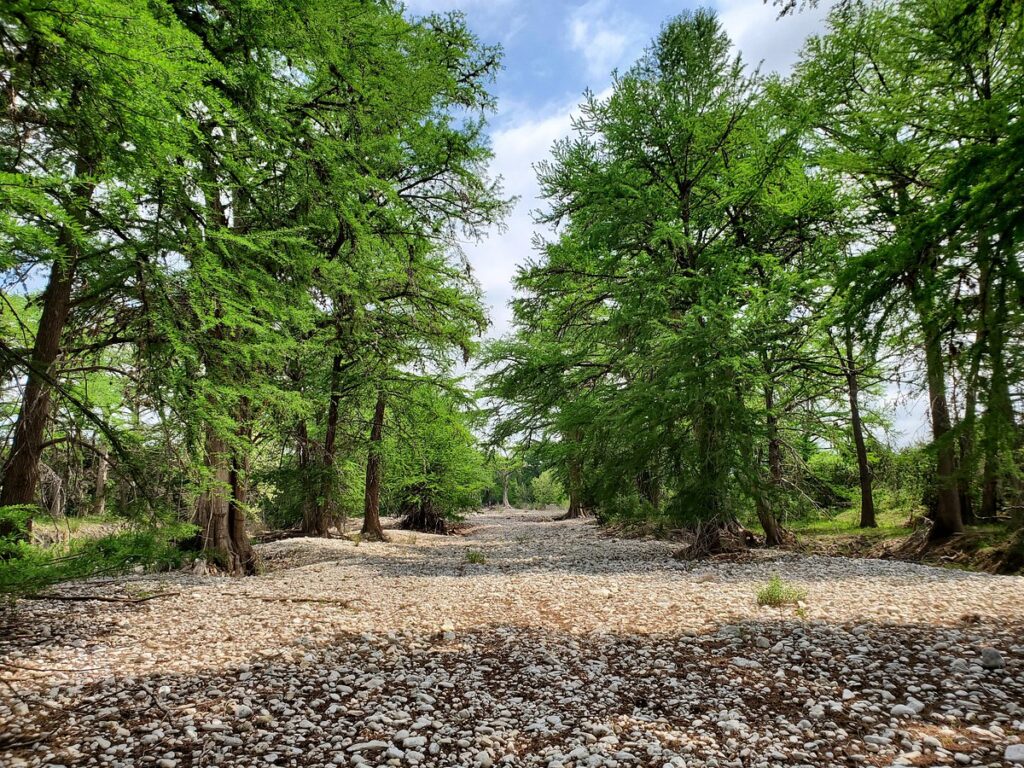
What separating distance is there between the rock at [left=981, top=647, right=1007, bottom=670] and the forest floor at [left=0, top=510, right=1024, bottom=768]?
0.01 metres

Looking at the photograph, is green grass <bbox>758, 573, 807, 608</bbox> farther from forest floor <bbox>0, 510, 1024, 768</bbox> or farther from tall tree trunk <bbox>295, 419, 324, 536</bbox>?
tall tree trunk <bbox>295, 419, 324, 536</bbox>

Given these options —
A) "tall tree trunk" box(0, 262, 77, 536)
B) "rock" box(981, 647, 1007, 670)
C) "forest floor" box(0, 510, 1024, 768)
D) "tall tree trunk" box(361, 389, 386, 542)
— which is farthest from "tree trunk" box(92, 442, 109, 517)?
"tall tree trunk" box(361, 389, 386, 542)

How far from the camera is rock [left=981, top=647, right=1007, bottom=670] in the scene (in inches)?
130

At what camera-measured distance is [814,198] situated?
8.29m

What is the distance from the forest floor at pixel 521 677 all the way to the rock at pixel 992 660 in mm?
14

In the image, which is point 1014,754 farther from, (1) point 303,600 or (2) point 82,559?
(1) point 303,600

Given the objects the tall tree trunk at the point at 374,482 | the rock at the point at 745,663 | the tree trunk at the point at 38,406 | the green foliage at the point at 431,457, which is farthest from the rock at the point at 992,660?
the tall tree trunk at the point at 374,482

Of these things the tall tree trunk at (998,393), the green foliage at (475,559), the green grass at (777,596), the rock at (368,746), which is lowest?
the green foliage at (475,559)

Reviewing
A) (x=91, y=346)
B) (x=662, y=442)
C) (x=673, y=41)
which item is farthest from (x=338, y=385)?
(x=673, y=41)

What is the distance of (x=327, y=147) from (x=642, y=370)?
6496 millimetres

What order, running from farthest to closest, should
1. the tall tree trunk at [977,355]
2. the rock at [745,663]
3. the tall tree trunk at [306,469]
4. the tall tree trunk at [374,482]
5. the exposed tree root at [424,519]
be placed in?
the exposed tree root at [424,519] → the tall tree trunk at [374,482] → the tall tree trunk at [306,469] → the rock at [745,663] → the tall tree trunk at [977,355]

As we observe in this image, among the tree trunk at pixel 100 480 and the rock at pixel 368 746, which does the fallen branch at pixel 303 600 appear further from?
the rock at pixel 368 746

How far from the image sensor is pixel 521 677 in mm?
3576

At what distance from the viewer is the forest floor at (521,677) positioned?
2.60m
